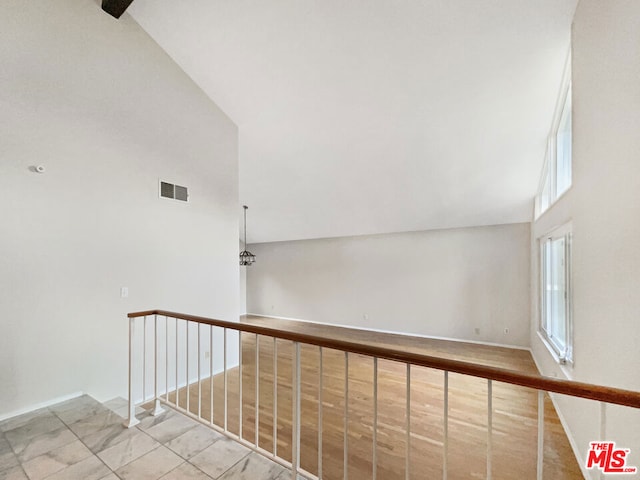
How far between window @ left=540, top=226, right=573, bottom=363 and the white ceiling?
1.16 m

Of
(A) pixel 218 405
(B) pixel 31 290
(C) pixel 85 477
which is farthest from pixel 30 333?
(A) pixel 218 405

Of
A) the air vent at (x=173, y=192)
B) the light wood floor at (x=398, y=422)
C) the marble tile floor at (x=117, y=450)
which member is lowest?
the light wood floor at (x=398, y=422)

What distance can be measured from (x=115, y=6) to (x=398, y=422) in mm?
5079

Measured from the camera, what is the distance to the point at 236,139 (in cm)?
440

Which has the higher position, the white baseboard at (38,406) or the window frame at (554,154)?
the window frame at (554,154)

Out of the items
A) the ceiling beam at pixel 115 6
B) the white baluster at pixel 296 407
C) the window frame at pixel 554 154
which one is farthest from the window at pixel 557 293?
the ceiling beam at pixel 115 6

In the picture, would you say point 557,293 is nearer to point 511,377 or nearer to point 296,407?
point 511,377

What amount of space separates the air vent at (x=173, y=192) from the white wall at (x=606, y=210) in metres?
4.06

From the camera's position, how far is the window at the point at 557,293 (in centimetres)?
285

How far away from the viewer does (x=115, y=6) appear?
293 centimetres

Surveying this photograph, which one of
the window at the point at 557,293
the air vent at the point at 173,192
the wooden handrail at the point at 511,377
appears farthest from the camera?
the air vent at the point at 173,192

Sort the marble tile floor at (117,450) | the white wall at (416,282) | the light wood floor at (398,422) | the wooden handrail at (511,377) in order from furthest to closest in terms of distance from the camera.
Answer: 1. the white wall at (416,282)
2. the light wood floor at (398,422)
3. the marble tile floor at (117,450)
4. the wooden handrail at (511,377)

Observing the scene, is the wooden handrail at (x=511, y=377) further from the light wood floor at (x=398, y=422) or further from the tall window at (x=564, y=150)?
the tall window at (x=564, y=150)

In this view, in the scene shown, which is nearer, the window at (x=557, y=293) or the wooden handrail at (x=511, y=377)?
the wooden handrail at (x=511, y=377)
